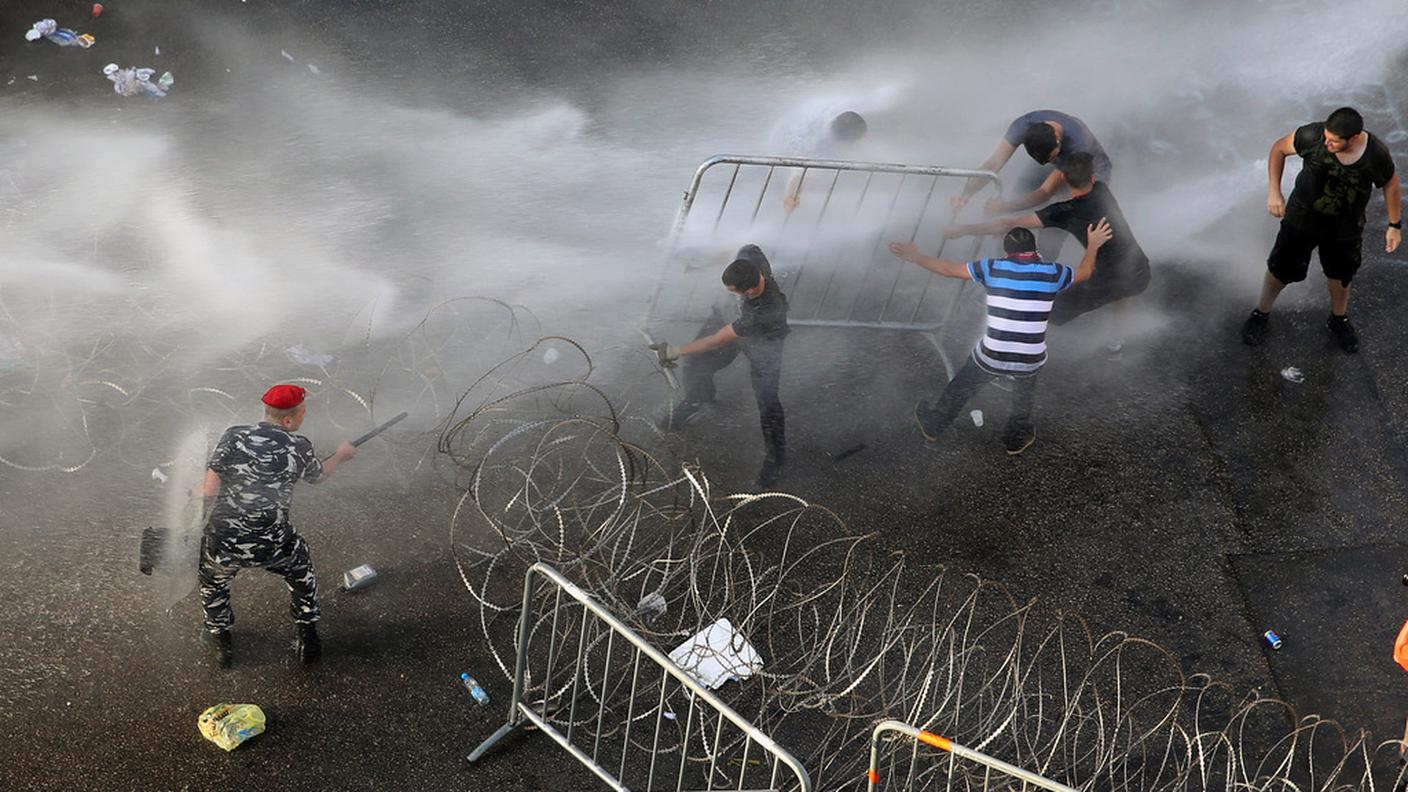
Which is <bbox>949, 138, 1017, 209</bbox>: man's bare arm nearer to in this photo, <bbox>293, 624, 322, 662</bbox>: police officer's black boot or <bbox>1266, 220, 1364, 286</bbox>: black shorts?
<bbox>1266, 220, 1364, 286</bbox>: black shorts

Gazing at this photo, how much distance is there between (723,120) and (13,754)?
22.0 ft

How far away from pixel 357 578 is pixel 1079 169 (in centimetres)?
457

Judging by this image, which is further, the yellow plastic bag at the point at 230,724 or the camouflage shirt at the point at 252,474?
the yellow plastic bag at the point at 230,724

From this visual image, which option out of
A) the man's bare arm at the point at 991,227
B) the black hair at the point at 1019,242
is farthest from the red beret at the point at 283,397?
the man's bare arm at the point at 991,227

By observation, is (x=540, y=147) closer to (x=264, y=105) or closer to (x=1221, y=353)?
(x=264, y=105)

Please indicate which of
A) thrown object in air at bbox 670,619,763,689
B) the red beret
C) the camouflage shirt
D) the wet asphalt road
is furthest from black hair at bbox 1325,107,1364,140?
the camouflage shirt

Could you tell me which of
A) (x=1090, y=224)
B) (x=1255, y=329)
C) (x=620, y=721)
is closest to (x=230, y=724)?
(x=620, y=721)

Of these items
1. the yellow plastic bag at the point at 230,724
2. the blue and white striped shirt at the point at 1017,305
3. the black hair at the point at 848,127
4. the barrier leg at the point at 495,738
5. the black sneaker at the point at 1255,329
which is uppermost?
the black hair at the point at 848,127

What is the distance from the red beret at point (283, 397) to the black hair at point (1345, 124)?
568 cm

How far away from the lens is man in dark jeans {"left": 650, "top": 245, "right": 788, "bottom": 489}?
669 cm

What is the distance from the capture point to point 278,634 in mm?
6160

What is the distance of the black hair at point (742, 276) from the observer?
257 inches

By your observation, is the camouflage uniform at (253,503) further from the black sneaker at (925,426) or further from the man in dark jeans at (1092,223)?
the man in dark jeans at (1092,223)

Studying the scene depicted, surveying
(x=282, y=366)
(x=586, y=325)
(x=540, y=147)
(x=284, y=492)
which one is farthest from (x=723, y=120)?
(x=284, y=492)
